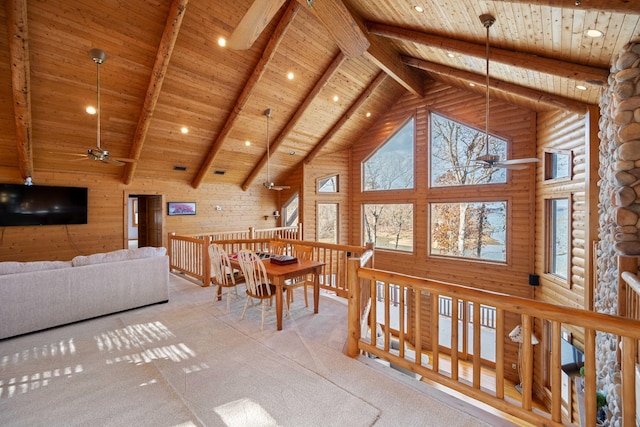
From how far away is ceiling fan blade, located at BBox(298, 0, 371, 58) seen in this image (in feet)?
10.4

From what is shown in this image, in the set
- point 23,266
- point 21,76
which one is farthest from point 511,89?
point 21,76

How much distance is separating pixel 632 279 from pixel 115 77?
7369mm

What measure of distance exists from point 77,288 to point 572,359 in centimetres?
761

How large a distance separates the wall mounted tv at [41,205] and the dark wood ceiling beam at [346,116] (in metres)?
5.82

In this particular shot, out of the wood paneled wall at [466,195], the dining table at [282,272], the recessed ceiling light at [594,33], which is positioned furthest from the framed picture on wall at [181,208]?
the recessed ceiling light at [594,33]

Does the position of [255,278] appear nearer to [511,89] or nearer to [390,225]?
[511,89]

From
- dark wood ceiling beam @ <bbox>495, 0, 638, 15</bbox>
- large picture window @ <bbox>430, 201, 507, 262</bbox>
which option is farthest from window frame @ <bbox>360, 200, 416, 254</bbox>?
dark wood ceiling beam @ <bbox>495, 0, 638, 15</bbox>

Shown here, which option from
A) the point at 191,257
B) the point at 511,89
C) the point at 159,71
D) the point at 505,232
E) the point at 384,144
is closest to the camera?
the point at 159,71

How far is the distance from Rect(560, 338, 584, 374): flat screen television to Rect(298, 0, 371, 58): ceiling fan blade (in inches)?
235

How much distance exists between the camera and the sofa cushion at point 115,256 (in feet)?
12.6

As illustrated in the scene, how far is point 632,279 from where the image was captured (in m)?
2.59

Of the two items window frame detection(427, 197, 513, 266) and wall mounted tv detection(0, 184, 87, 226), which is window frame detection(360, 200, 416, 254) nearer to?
window frame detection(427, 197, 513, 266)

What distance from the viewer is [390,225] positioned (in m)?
8.60

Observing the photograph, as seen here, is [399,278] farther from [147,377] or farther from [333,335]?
[147,377]
